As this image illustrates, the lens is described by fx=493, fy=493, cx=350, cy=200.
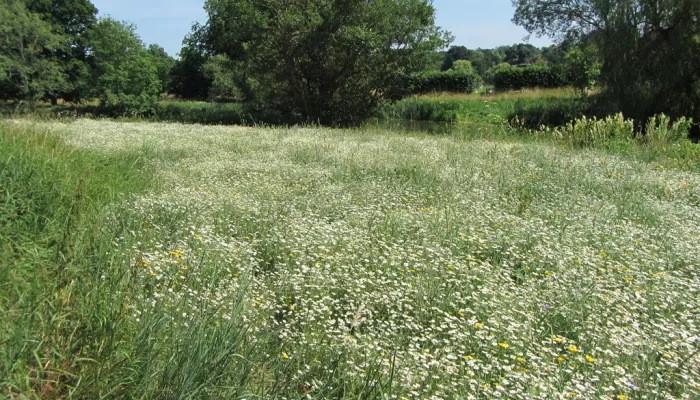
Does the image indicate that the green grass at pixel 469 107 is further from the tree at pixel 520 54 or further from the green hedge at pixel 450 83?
the tree at pixel 520 54

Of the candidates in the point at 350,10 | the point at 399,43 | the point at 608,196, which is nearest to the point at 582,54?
the point at 399,43

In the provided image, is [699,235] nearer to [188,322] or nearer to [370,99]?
[188,322]

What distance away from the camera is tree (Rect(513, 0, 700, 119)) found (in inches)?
772

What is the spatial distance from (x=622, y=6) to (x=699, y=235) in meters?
19.2

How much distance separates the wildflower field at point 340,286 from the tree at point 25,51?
25099 millimetres

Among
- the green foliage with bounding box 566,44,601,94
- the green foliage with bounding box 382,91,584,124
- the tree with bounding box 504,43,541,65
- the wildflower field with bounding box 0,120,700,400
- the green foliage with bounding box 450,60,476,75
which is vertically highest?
the tree with bounding box 504,43,541,65

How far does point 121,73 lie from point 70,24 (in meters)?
16.1

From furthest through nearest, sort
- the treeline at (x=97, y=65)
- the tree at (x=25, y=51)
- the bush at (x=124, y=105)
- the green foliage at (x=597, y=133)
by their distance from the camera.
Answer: the bush at (x=124, y=105) < the treeline at (x=97, y=65) < the tree at (x=25, y=51) < the green foliage at (x=597, y=133)

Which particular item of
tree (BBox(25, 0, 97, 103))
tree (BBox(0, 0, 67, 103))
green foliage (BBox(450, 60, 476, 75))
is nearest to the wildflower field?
tree (BBox(0, 0, 67, 103))

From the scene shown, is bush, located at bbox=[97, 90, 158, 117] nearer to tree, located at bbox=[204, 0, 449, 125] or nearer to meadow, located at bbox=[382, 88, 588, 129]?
tree, located at bbox=[204, 0, 449, 125]

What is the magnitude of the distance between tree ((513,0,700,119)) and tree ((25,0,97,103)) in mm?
33254

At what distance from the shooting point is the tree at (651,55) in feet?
64.3

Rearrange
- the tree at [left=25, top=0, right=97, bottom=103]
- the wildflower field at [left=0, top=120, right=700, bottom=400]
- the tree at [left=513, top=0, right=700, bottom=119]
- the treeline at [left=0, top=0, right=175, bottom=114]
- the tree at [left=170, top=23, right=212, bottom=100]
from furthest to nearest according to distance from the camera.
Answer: the tree at [left=170, top=23, right=212, bottom=100] → the tree at [left=25, top=0, right=97, bottom=103] → the treeline at [left=0, top=0, right=175, bottom=114] → the tree at [left=513, top=0, right=700, bottom=119] → the wildflower field at [left=0, top=120, right=700, bottom=400]

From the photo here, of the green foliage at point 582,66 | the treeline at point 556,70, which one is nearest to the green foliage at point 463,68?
the treeline at point 556,70
